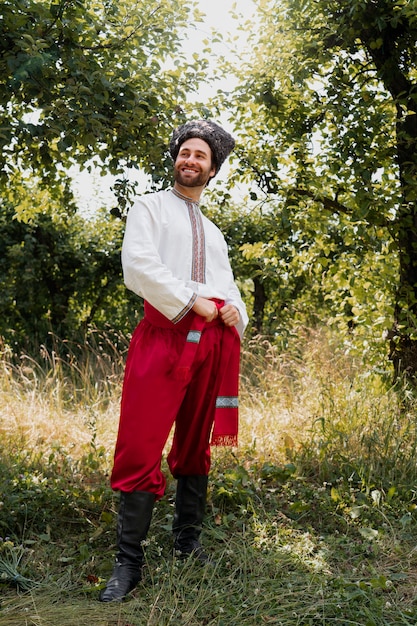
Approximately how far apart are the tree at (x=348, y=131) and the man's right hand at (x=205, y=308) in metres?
1.84

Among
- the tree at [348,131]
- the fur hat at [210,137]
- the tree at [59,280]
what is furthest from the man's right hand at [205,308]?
the tree at [59,280]

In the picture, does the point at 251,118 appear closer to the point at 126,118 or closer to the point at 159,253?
the point at 126,118

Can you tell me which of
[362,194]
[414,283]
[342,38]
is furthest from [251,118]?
[414,283]

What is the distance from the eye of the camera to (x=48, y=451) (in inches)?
158

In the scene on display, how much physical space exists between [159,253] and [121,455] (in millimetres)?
782

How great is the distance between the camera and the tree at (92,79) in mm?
3064

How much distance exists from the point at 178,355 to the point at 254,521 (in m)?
1.03

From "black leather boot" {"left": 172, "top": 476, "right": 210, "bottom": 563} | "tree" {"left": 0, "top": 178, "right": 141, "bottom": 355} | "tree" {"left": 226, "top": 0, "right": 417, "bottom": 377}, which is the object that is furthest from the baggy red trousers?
"tree" {"left": 0, "top": 178, "right": 141, "bottom": 355}

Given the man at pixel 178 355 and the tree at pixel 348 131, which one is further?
the tree at pixel 348 131

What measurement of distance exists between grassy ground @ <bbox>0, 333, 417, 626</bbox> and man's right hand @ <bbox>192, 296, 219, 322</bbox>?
100cm

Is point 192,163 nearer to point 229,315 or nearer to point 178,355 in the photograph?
point 229,315

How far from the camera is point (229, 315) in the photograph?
2682 millimetres

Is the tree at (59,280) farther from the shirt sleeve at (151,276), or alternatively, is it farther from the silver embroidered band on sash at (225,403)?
the shirt sleeve at (151,276)

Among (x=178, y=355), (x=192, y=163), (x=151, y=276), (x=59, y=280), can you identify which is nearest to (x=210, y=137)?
(x=192, y=163)
